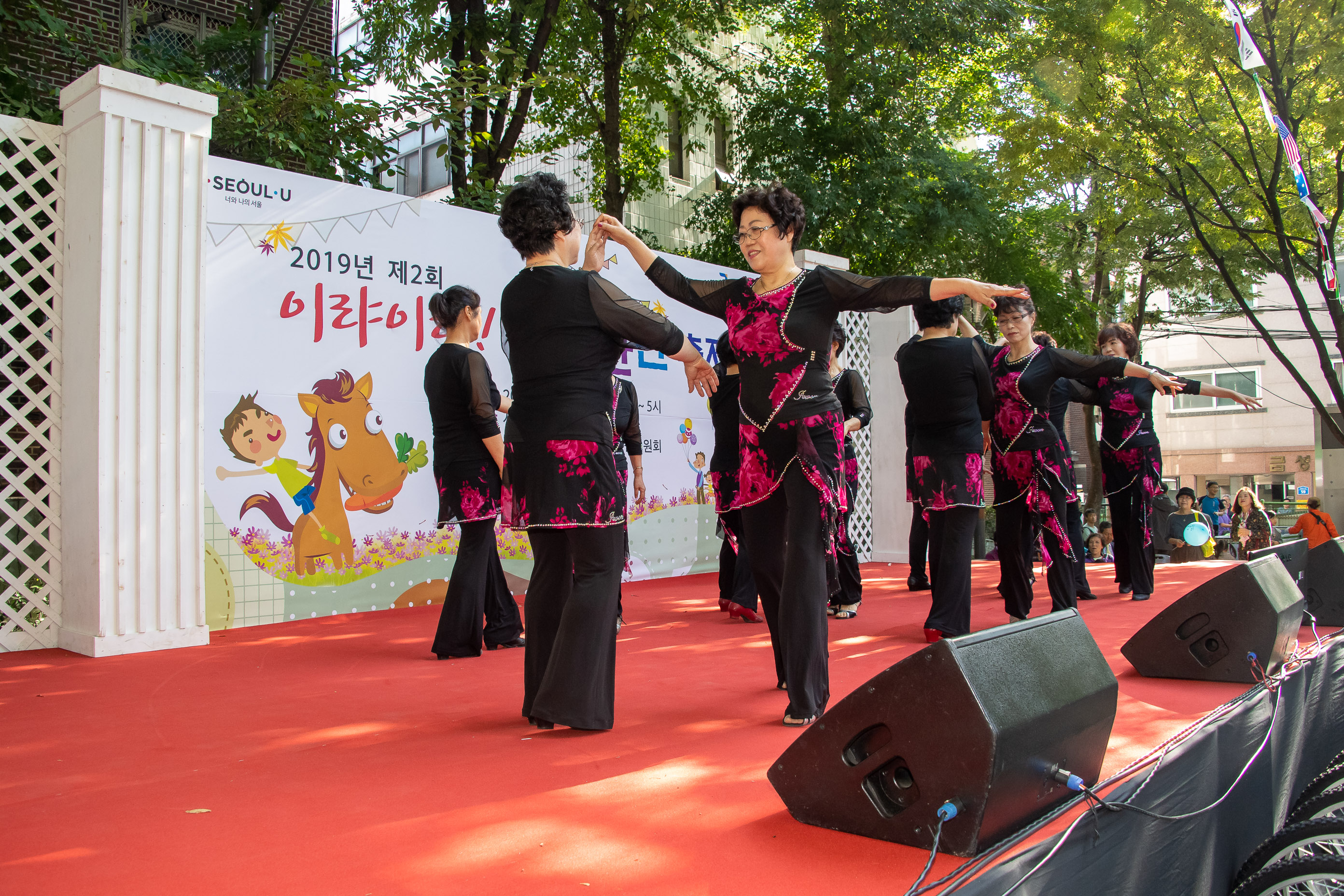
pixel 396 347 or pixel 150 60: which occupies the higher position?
pixel 150 60

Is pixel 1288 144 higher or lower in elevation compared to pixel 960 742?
higher

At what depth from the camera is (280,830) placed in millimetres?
1749

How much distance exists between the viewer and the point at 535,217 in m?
2.64

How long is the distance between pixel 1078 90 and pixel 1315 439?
56.3 feet

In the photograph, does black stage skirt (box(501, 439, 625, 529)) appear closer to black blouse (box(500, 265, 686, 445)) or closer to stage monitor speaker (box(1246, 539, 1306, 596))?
black blouse (box(500, 265, 686, 445))

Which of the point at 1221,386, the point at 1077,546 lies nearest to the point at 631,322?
the point at 1077,546

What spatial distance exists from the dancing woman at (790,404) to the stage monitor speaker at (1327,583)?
2.37 meters

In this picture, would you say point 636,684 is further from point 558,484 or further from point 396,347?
point 396,347

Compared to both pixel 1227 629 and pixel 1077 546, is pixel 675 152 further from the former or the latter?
pixel 1227 629

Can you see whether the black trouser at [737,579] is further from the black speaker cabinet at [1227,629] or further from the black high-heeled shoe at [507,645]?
the black speaker cabinet at [1227,629]

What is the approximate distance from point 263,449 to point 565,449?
282 centimetres

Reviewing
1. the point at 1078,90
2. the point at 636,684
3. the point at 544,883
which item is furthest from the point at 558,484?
the point at 1078,90

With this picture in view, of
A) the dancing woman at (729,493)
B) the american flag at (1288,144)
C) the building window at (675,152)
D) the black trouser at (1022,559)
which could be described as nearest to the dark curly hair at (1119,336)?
the black trouser at (1022,559)

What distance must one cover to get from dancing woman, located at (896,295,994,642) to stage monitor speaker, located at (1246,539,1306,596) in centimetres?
107
